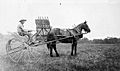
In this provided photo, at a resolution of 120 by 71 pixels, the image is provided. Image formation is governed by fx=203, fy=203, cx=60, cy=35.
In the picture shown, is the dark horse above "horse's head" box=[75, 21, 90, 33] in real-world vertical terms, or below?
below

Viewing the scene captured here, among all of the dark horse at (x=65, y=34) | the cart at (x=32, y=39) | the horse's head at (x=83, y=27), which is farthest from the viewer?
the horse's head at (x=83, y=27)

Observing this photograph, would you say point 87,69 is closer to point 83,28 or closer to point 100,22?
point 83,28

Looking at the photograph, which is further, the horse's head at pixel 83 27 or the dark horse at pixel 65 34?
the horse's head at pixel 83 27

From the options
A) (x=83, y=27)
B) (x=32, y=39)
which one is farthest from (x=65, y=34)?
(x=32, y=39)

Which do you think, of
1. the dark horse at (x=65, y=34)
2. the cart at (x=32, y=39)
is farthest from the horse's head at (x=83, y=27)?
the cart at (x=32, y=39)

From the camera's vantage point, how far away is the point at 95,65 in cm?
933

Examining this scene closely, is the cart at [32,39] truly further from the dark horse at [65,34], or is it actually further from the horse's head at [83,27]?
the horse's head at [83,27]

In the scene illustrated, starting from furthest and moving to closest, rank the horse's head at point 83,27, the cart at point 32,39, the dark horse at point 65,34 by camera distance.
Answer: the horse's head at point 83,27 → the dark horse at point 65,34 → the cart at point 32,39

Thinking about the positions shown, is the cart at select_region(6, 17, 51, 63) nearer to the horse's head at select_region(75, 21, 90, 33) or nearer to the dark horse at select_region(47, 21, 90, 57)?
the dark horse at select_region(47, 21, 90, 57)

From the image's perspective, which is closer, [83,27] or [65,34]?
[65,34]

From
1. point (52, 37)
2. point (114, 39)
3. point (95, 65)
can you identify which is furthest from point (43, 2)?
point (114, 39)

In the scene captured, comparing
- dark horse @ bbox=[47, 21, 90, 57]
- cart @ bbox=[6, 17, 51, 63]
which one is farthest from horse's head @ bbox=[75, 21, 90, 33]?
cart @ bbox=[6, 17, 51, 63]

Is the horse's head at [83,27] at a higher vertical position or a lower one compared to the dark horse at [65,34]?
higher

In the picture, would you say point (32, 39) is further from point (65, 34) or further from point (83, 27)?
point (83, 27)
